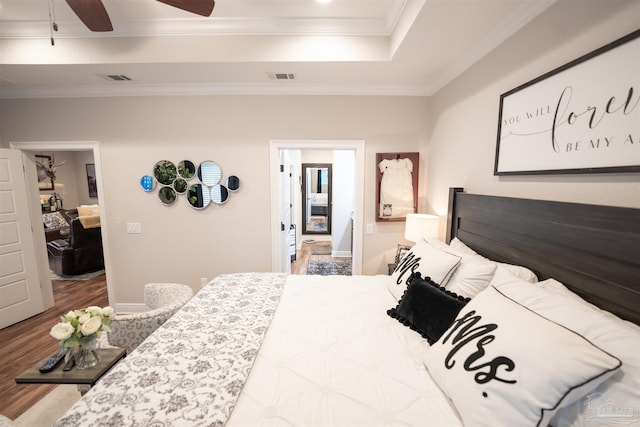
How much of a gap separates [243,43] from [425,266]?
230 cm

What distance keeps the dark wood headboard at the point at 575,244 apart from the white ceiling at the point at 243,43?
123 cm

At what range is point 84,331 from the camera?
4.33ft

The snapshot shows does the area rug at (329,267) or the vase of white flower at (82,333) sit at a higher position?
the vase of white flower at (82,333)

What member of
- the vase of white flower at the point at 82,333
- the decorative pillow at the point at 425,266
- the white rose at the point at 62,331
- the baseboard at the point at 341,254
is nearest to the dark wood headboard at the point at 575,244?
the decorative pillow at the point at 425,266

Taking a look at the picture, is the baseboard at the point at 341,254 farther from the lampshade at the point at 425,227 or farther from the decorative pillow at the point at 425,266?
the decorative pillow at the point at 425,266

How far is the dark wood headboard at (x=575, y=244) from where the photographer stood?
2.97ft

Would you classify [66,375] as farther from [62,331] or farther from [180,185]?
[180,185]

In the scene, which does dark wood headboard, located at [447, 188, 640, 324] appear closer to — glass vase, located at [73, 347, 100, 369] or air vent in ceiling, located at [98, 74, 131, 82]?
glass vase, located at [73, 347, 100, 369]

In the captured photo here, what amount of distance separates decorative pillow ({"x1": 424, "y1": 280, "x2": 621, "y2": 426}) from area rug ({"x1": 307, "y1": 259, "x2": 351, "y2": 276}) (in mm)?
3193

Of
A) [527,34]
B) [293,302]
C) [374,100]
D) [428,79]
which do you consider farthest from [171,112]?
[527,34]

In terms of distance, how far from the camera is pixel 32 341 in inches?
97.2

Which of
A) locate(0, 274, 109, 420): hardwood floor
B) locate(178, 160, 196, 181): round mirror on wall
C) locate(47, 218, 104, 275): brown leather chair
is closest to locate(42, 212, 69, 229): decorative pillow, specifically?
locate(47, 218, 104, 275): brown leather chair

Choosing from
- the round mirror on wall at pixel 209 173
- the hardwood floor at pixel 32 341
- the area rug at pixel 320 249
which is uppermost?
the round mirror on wall at pixel 209 173

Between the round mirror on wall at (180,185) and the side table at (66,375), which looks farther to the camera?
the round mirror on wall at (180,185)
